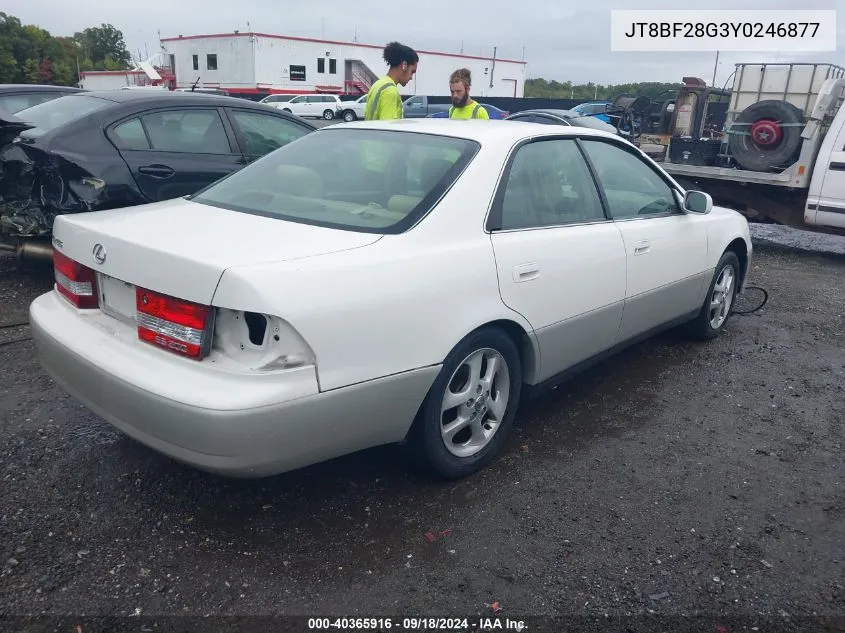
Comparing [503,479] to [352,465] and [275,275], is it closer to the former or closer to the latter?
[352,465]

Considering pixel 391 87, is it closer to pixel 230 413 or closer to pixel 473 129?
pixel 473 129

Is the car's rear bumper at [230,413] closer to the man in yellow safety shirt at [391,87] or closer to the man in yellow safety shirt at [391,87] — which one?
the man in yellow safety shirt at [391,87]

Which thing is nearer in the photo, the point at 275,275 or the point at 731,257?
the point at 275,275

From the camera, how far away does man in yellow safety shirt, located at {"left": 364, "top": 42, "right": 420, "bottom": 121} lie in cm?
534

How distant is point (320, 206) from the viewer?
297cm

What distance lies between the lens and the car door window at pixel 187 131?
542cm

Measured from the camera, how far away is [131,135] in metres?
5.28

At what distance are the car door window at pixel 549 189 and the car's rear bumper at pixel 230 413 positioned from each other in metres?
0.93

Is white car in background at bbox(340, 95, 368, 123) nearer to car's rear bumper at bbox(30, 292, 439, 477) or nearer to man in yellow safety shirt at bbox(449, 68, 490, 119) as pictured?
man in yellow safety shirt at bbox(449, 68, 490, 119)

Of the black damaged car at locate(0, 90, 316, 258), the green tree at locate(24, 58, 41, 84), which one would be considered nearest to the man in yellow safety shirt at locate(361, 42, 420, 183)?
the black damaged car at locate(0, 90, 316, 258)

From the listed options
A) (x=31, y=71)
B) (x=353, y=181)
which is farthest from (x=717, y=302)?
(x=31, y=71)

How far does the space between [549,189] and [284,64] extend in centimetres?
3764

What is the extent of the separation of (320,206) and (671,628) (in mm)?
2038

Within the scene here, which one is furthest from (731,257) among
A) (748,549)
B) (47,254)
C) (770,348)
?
(47,254)
